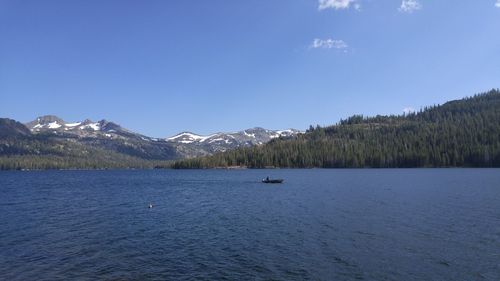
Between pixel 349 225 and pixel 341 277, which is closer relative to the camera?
pixel 341 277

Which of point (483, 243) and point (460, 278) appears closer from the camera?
point (460, 278)

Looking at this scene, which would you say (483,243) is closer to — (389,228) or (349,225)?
(389,228)

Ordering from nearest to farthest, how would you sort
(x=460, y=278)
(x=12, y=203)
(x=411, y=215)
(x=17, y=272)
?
(x=460, y=278) → (x=17, y=272) → (x=411, y=215) → (x=12, y=203)

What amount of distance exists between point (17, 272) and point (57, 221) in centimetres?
3070

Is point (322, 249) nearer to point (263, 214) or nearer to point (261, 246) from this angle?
point (261, 246)

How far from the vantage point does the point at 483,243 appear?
4541cm

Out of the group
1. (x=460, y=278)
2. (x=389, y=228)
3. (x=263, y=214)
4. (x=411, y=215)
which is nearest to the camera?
(x=460, y=278)

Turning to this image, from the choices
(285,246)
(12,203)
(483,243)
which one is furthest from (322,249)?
(12,203)

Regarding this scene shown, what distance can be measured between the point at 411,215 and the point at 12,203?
84.5m

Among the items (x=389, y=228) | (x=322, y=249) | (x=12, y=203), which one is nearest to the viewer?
(x=322, y=249)

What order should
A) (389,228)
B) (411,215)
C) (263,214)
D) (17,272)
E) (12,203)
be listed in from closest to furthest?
(17,272) < (389,228) < (411,215) < (263,214) < (12,203)

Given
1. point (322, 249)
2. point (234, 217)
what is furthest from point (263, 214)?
point (322, 249)

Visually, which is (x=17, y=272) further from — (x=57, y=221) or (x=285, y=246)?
(x=57, y=221)

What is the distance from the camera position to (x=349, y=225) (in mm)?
57750
